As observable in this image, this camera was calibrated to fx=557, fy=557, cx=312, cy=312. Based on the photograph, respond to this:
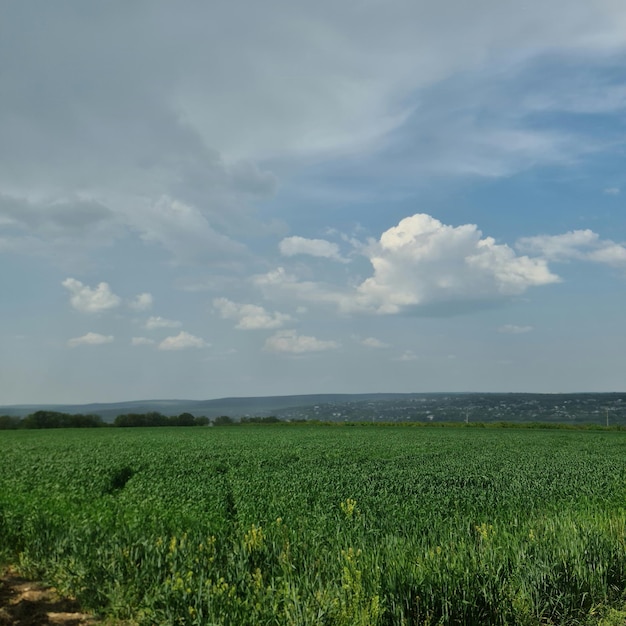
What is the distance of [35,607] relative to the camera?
8.93m

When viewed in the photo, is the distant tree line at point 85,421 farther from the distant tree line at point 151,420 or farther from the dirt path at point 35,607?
the dirt path at point 35,607

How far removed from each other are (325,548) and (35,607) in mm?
4901

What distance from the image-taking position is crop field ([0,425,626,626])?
25.8 feet

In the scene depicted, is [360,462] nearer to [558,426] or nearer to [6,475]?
[6,475]

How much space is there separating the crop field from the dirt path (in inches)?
9.7

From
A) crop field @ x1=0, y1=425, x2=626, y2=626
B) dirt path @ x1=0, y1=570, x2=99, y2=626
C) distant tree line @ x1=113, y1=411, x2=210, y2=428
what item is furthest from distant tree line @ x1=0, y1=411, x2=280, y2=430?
dirt path @ x1=0, y1=570, x2=99, y2=626

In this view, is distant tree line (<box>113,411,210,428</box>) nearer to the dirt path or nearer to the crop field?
the crop field

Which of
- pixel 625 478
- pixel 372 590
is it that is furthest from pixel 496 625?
pixel 625 478

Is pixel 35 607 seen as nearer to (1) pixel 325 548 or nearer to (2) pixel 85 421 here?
(1) pixel 325 548

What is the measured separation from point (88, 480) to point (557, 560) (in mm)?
18438

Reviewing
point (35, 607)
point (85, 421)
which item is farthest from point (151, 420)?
point (35, 607)

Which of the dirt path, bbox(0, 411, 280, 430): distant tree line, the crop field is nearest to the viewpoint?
the crop field

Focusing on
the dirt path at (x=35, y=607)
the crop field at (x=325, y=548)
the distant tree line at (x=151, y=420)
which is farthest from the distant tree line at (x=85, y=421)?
the dirt path at (x=35, y=607)

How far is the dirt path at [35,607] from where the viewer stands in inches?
331
